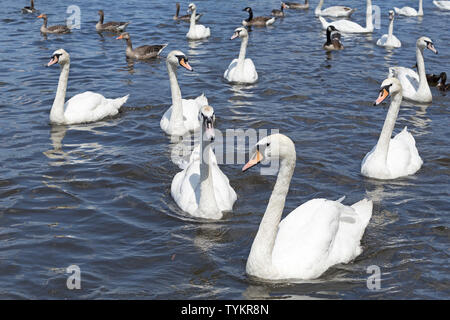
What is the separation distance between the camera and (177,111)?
12.8 metres

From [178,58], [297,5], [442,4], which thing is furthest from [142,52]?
[442,4]

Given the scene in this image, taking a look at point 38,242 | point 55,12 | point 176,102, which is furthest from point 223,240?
point 55,12

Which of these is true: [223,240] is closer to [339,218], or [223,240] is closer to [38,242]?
[339,218]

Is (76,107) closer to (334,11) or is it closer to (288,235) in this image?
(288,235)

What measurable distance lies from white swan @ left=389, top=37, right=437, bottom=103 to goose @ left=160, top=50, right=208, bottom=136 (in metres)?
4.90

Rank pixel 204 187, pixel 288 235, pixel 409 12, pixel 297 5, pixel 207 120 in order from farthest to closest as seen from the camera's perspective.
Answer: pixel 297 5, pixel 409 12, pixel 204 187, pixel 207 120, pixel 288 235

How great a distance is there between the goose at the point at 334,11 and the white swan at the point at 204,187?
17652 millimetres

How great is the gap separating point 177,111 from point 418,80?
628 cm

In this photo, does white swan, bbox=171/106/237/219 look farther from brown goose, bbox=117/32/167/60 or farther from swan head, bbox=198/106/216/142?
brown goose, bbox=117/32/167/60

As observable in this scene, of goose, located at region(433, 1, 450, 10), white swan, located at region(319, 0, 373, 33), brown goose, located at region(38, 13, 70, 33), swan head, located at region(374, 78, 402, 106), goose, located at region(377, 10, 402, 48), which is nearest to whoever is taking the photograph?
swan head, located at region(374, 78, 402, 106)

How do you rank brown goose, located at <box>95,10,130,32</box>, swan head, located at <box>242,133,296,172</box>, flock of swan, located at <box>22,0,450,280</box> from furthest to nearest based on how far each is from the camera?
brown goose, located at <box>95,10,130,32</box>, flock of swan, located at <box>22,0,450,280</box>, swan head, located at <box>242,133,296,172</box>

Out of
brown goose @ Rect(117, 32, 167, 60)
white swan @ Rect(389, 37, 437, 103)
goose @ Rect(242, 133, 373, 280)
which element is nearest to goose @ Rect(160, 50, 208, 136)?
white swan @ Rect(389, 37, 437, 103)

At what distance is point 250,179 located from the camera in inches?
426

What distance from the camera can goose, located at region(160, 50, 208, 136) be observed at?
41.9ft
